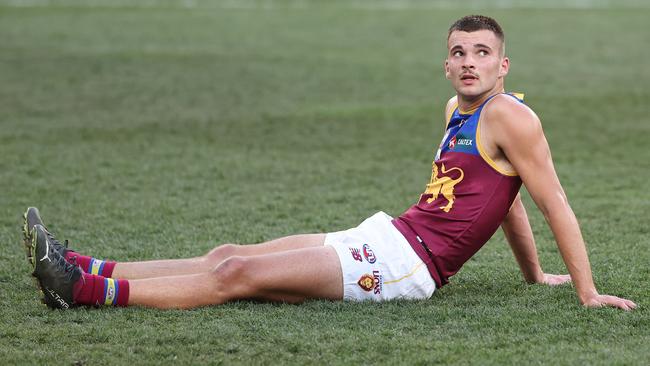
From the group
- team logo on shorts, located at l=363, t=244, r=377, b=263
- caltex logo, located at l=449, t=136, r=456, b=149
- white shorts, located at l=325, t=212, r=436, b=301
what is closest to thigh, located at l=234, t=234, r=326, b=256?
white shorts, located at l=325, t=212, r=436, b=301

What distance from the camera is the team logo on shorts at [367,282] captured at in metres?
6.12

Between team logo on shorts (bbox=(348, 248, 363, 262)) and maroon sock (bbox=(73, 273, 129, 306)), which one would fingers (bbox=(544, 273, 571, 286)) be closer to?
team logo on shorts (bbox=(348, 248, 363, 262))

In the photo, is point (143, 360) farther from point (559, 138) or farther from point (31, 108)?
point (31, 108)

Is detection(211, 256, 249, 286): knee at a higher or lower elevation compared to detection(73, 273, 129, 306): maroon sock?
higher

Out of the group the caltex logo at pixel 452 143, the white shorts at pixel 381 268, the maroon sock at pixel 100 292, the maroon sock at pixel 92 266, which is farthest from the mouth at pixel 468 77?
the maroon sock at pixel 92 266

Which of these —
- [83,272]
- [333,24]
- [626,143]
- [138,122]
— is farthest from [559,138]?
[333,24]

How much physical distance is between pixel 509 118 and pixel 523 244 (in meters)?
1.00

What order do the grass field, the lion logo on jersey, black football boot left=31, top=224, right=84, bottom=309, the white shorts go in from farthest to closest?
the lion logo on jersey < the white shorts < black football boot left=31, top=224, right=84, bottom=309 < the grass field

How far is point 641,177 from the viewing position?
34.6 feet

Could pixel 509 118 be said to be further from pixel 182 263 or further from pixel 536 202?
pixel 182 263

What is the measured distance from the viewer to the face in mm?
6168

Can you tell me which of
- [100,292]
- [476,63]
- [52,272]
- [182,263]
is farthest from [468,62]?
[52,272]

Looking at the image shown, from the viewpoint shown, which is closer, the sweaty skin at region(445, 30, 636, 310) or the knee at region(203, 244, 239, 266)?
the sweaty skin at region(445, 30, 636, 310)

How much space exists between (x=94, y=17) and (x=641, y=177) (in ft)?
54.5
